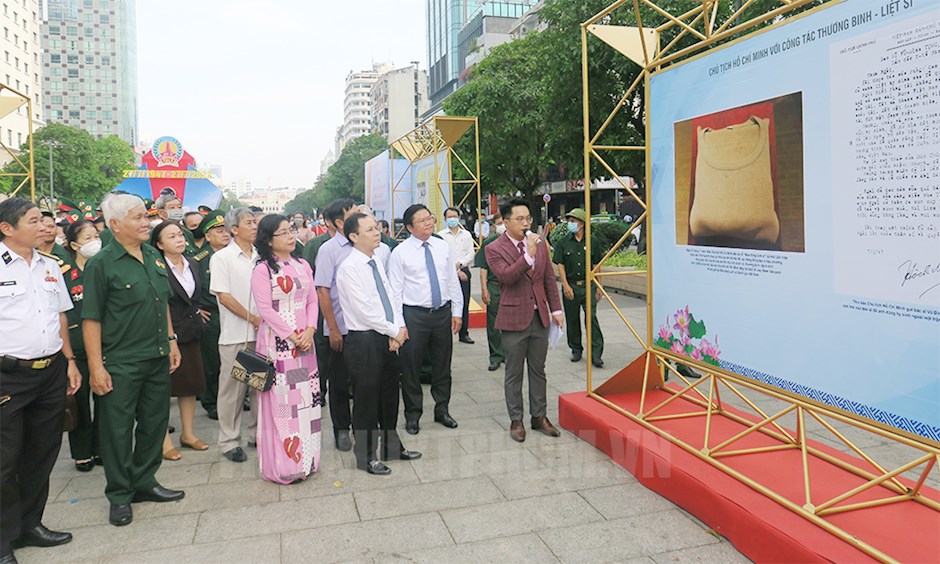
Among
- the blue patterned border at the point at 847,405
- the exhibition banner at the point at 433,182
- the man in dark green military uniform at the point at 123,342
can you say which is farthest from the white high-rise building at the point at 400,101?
the blue patterned border at the point at 847,405

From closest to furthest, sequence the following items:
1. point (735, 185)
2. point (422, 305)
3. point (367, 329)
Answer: point (735, 185) < point (367, 329) < point (422, 305)

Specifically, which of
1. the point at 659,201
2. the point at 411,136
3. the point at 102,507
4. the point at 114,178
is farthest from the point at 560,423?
the point at 114,178

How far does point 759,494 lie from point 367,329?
237 cm

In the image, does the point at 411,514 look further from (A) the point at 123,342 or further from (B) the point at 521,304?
(A) the point at 123,342

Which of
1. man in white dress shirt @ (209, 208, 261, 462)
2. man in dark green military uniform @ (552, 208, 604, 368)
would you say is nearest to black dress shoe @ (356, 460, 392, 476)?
man in white dress shirt @ (209, 208, 261, 462)

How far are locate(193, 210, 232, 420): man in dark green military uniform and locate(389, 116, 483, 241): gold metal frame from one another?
565 centimetres

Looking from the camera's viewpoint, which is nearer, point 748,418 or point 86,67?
point 748,418

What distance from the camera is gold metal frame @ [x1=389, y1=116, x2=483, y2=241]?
11.1 metres

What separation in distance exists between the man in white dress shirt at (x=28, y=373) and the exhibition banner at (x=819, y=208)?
11.5ft

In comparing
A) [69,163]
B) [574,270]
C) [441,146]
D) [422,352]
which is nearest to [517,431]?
[422,352]

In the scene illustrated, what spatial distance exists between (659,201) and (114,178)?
59387 millimetres

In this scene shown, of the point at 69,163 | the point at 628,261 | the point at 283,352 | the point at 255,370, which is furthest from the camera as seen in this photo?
the point at 69,163

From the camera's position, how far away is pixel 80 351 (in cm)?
425

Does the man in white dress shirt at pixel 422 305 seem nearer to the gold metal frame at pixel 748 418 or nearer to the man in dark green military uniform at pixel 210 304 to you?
the gold metal frame at pixel 748 418
